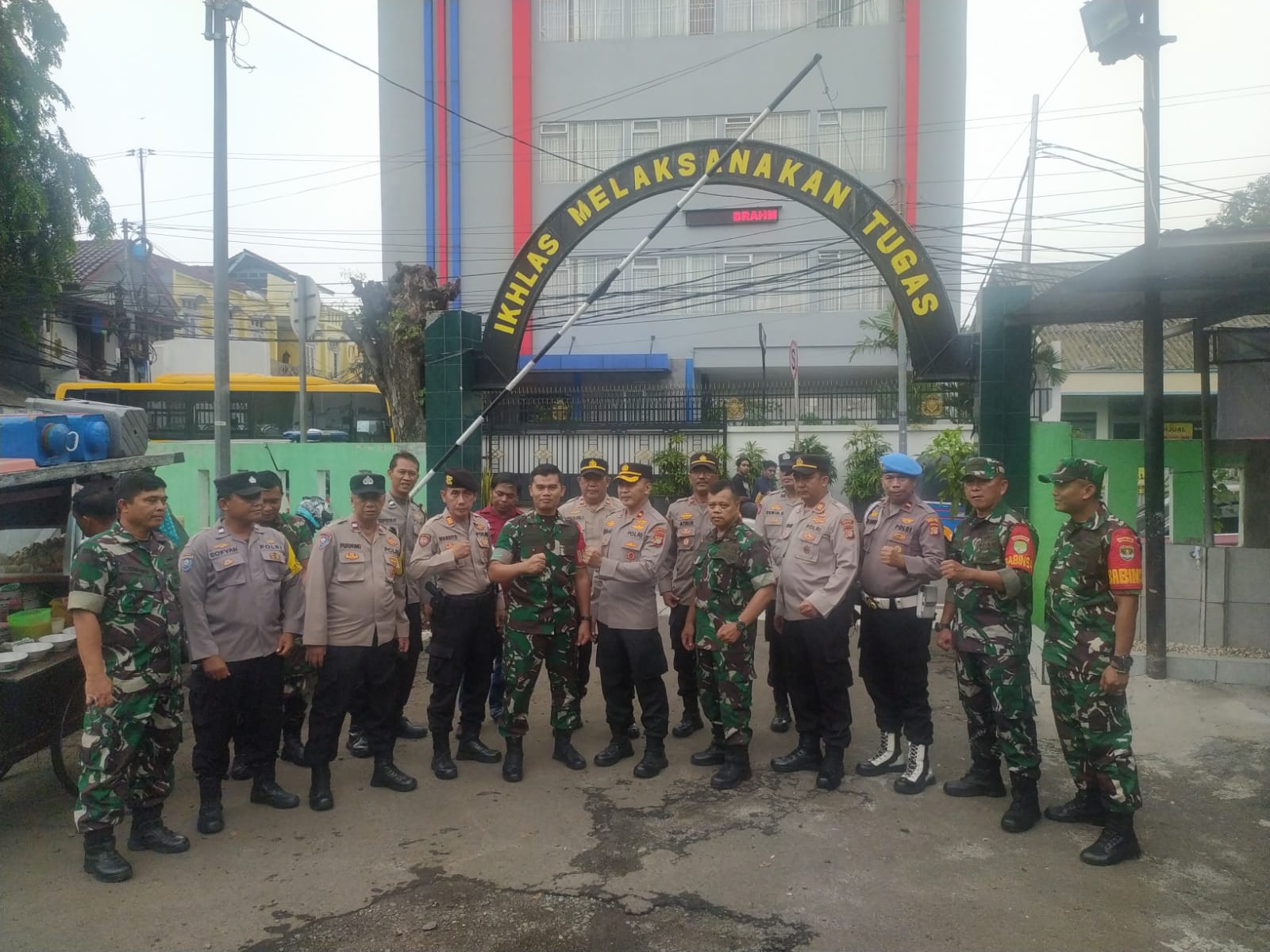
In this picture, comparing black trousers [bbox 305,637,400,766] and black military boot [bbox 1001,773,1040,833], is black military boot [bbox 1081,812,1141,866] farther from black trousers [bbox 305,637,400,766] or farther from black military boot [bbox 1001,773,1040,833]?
black trousers [bbox 305,637,400,766]

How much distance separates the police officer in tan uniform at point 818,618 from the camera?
5.09 meters

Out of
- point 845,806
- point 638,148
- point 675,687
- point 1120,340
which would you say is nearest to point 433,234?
point 638,148

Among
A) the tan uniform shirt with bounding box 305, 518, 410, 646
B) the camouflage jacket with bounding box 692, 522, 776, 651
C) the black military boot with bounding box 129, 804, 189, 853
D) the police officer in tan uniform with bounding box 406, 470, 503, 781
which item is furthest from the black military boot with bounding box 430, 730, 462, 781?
the camouflage jacket with bounding box 692, 522, 776, 651

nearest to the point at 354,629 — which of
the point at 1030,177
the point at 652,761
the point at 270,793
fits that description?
the point at 270,793

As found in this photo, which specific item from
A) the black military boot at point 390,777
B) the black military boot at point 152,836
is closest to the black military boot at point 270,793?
the black military boot at point 390,777

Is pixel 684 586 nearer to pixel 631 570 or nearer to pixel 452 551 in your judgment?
pixel 631 570

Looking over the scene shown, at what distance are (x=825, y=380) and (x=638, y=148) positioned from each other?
8.75 m

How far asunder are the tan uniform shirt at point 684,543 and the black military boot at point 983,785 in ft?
6.36

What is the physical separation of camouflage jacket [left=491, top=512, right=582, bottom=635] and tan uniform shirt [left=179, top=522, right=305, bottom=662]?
1.16 meters

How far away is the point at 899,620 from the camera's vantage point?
5.11m

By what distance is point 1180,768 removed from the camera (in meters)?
5.27

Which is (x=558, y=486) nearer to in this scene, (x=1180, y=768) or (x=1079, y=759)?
(x=1079, y=759)

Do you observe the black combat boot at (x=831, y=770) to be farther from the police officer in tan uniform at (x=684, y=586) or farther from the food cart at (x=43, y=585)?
the food cart at (x=43, y=585)

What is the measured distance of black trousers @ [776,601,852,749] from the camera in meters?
5.12
